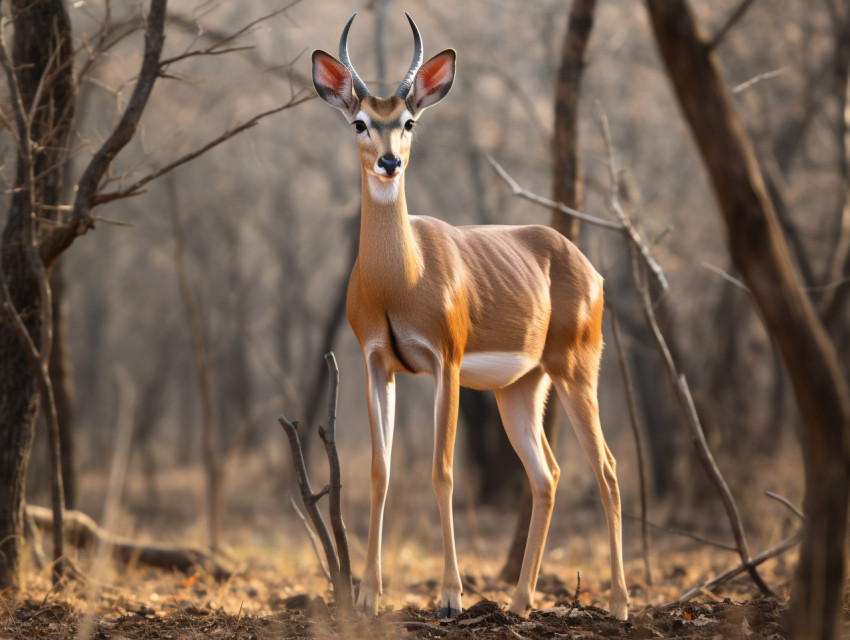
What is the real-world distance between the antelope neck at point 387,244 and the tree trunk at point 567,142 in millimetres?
2944

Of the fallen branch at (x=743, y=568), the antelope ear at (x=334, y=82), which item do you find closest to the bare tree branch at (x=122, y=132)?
the antelope ear at (x=334, y=82)

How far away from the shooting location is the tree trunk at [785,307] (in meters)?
3.13

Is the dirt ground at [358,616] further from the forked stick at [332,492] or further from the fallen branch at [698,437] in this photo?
the fallen branch at [698,437]

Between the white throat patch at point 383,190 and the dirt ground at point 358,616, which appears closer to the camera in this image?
the dirt ground at point 358,616

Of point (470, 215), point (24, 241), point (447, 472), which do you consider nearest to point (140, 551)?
point (24, 241)

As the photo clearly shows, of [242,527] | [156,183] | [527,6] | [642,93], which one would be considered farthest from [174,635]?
[156,183]

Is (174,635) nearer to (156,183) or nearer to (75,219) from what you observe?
(75,219)

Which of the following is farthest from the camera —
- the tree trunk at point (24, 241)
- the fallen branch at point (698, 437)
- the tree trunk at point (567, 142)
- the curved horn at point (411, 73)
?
the tree trunk at point (567, 142)

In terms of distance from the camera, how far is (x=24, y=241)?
19.6 ft

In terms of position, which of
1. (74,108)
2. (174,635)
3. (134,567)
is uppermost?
(74,108)

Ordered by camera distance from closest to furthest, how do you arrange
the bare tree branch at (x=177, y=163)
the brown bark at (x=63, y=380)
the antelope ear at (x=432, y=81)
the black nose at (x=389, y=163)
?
1. the black nose at (x=389, y=163)
2. the antelope ear at (x=432, y=81)
3. the bare tree branch at (x=177, y=163)
4. the brown bark at (x=63, y=380)

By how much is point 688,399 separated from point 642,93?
13.8 meters

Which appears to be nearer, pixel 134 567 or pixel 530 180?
pixel 134 567

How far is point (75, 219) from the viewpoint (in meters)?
5.54
